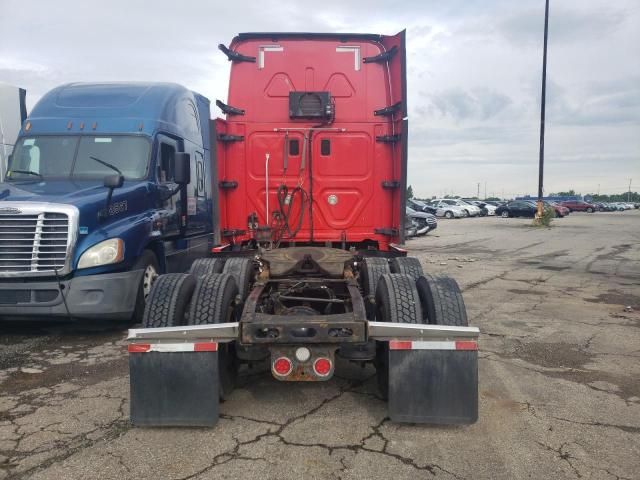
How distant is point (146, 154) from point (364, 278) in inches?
156

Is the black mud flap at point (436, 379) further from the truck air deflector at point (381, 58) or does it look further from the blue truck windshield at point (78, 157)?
the blue truck windshield at point (78, 157)

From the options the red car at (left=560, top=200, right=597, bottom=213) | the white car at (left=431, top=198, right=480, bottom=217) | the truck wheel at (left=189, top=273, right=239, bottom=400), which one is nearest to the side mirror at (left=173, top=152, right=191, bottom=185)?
the truck wheel at (left=189, top=273, right=239, bottom=400)

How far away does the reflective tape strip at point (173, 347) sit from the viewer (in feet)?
11.2

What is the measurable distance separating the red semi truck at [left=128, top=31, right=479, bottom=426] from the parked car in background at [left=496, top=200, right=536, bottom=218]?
126ft

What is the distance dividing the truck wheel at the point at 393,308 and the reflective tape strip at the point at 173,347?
1257mm

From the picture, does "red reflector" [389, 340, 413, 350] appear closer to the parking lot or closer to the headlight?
the parking lot

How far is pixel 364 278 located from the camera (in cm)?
509

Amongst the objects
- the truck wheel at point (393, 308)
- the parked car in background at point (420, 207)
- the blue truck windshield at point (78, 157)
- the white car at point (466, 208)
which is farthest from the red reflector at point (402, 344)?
the white car at point (466, 208)

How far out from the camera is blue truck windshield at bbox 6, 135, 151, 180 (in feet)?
23.0

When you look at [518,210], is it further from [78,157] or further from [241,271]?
[241,271]

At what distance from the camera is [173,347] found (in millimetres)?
3438

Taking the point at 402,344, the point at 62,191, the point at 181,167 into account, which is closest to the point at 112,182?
the point at 62,191

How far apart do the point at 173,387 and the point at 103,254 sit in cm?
303

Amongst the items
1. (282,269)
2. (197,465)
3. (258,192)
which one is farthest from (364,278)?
(197,465)
